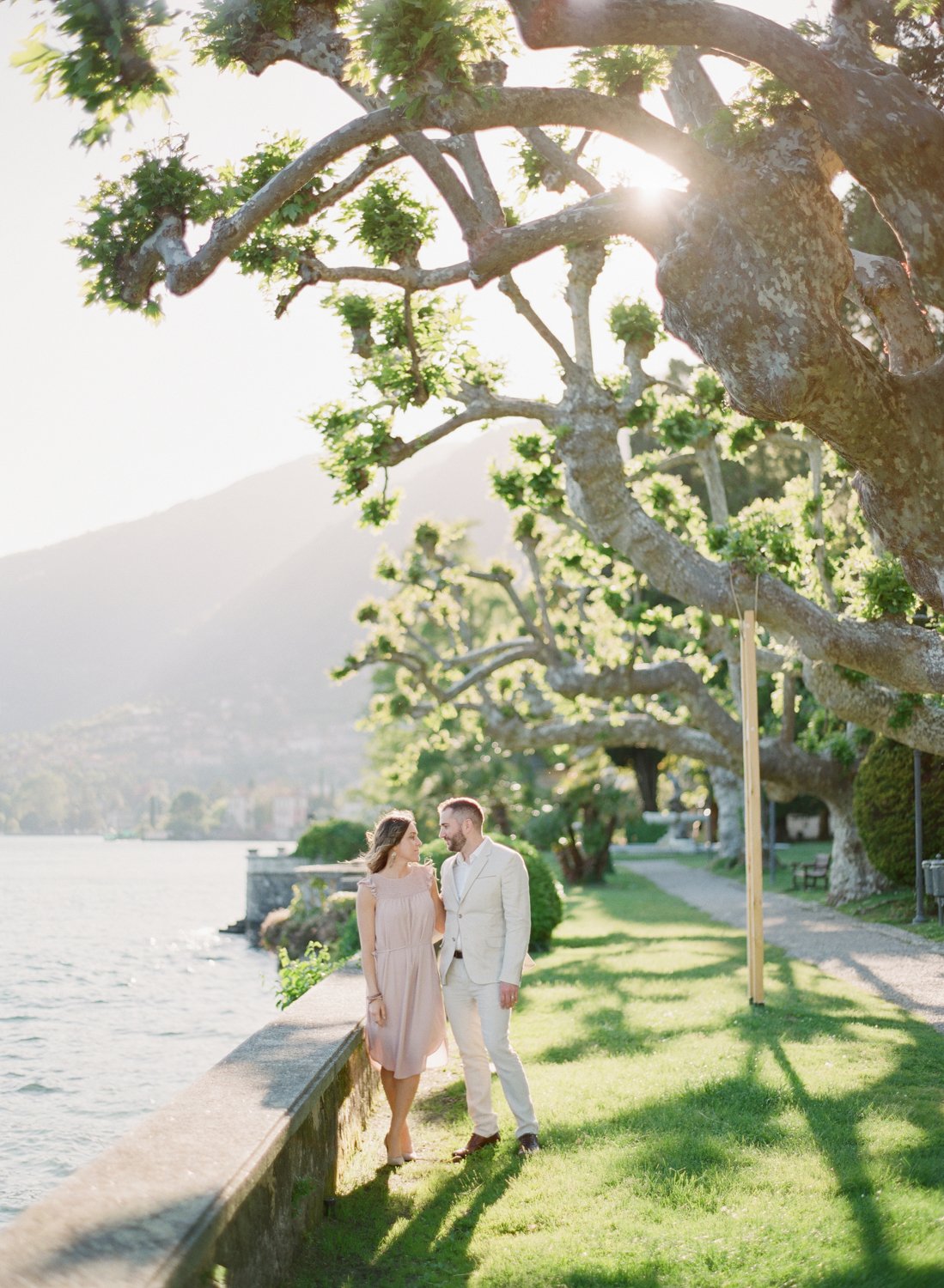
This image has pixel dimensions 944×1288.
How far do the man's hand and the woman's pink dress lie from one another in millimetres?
337

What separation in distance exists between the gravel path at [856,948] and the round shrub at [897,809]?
1180mm

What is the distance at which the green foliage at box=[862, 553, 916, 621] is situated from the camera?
11785mm

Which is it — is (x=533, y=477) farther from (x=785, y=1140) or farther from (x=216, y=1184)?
(x=216, y=1184)

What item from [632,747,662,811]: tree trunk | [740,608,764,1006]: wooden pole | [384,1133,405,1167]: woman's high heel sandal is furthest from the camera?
[632,747,662,811]: tree trunk

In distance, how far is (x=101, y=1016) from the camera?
2102 cm

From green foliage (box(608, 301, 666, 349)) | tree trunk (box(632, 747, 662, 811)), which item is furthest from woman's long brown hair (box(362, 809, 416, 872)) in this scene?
tree trunk (box(632, 747, 662, 811))

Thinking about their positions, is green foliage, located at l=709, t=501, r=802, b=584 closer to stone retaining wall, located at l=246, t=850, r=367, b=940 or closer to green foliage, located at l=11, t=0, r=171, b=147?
green foliage, located at l=11, t=0, r=171, b=147

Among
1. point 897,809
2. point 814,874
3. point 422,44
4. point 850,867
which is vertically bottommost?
point 814,874

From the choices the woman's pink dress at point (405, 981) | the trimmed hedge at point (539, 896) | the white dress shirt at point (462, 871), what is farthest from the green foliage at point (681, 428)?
the woman's pink dress at point (405, 981)

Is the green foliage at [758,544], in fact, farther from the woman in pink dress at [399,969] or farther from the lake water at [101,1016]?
the lake water at [101,1016]

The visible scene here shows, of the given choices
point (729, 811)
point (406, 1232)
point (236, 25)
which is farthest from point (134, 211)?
point (729, 811)

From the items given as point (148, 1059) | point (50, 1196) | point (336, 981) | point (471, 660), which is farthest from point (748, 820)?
point (471, 660)

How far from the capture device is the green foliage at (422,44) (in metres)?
6.18

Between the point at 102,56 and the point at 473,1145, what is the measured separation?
19.6 feet
